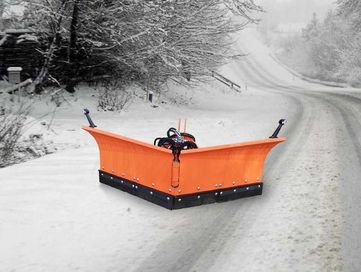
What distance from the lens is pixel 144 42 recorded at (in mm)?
15273

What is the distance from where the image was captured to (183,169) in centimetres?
575

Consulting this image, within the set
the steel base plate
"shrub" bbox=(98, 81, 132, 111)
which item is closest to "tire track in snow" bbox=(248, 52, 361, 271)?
the steel base plate

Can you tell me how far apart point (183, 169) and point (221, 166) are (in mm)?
624

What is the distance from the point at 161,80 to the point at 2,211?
1246 cm

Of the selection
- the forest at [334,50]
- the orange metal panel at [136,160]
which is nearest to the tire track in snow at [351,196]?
the orange metal panel at [136,160]

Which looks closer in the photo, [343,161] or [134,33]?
[343,161]

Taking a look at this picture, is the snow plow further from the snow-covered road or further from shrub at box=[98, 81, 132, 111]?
shrub at box=[98, 81, 132, 111]

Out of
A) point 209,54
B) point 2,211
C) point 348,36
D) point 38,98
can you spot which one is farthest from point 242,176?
point 348,36

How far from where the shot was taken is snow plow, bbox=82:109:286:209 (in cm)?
578

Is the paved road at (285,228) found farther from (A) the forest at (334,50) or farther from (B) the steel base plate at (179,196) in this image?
(A) the forest at (334,50)

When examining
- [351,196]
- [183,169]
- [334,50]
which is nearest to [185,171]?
[183,169]

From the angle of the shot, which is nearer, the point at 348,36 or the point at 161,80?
the point at 161,80

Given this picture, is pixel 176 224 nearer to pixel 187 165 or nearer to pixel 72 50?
pixel 187 165

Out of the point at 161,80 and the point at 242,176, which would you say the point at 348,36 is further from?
the point at 242,176
